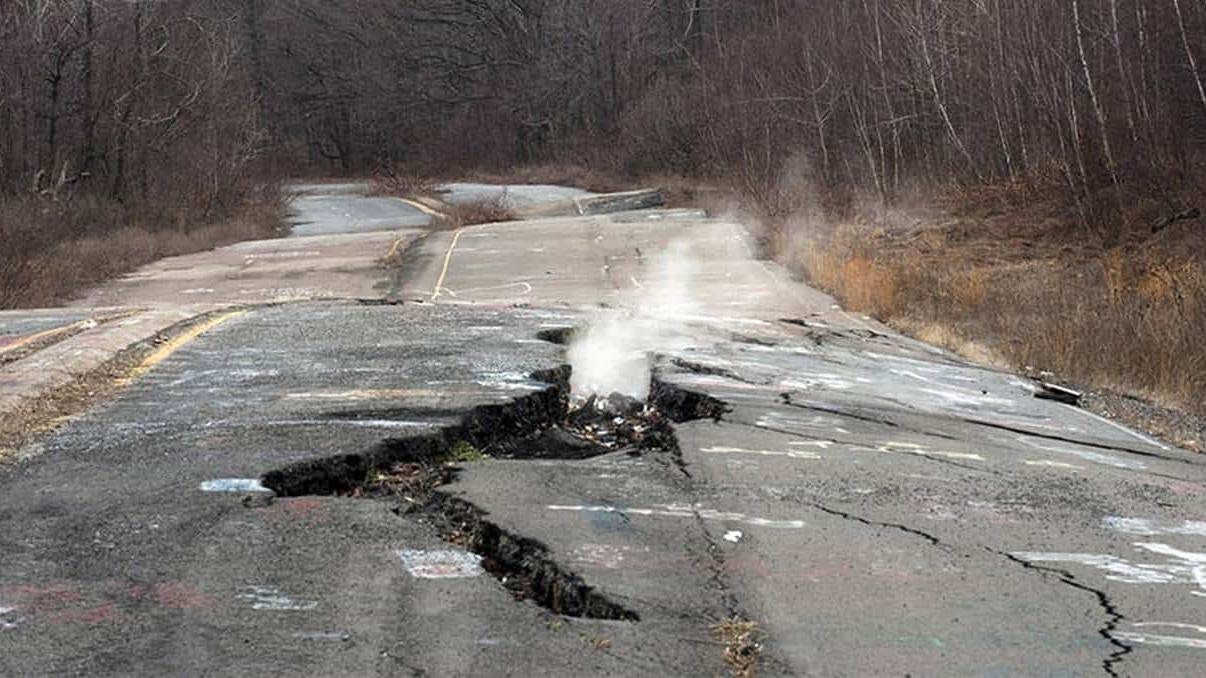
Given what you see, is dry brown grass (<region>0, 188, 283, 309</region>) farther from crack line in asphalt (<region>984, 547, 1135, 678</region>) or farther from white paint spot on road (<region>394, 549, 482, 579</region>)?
crack line in asphalt (<region>984, 547, 1135, 678</region>)

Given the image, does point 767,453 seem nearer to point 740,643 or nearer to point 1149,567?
point 1149,567

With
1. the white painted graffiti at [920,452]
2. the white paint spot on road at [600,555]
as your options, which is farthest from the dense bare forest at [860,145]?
the white paint spot on road at [600,555]

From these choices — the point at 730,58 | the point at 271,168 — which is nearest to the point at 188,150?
the point at 730,58

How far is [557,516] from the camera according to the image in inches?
231

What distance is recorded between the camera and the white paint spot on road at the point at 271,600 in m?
4.56

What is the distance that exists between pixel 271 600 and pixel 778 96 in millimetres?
33226

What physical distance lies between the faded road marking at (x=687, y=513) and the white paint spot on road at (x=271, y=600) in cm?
155

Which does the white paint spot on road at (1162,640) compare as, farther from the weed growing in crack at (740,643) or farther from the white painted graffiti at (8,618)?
the white painted graffiti at (8,618)

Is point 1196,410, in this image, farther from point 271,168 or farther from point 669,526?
point 271,168

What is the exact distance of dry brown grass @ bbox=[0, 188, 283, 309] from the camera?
70.1 feet

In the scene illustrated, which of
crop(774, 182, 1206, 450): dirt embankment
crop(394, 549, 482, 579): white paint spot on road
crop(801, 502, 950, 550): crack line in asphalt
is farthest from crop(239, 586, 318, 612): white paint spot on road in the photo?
crop(774, 182, 1206, 450): dirt embankment

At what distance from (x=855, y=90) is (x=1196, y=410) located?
882 inches

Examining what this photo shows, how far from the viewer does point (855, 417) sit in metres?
8.97

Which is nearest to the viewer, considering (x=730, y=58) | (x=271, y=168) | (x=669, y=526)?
(x=669, y=526)
